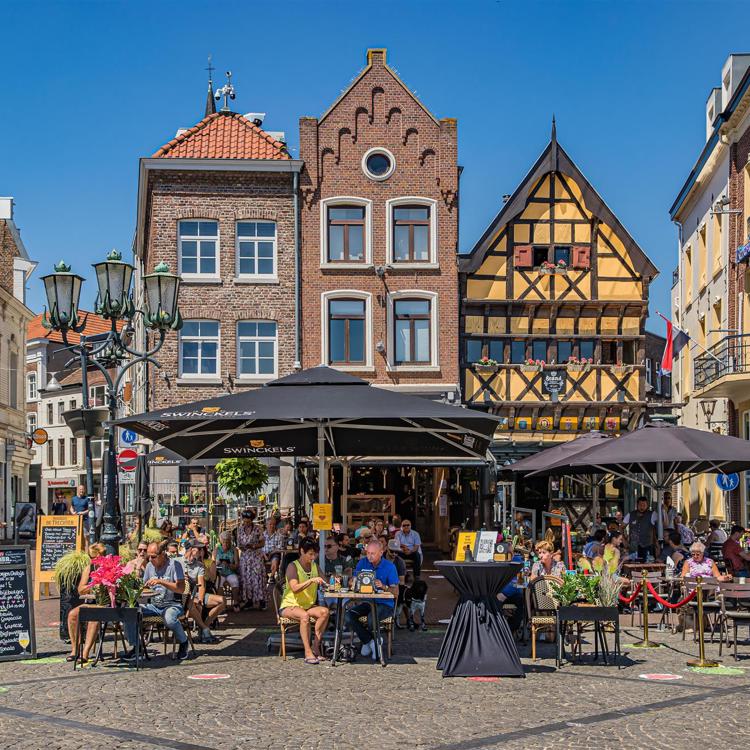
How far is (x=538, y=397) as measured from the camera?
33031 millimetres

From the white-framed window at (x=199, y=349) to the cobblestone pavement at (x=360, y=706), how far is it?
1880cm

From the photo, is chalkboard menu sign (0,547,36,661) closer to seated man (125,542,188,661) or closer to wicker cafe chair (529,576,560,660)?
seated man (125,542,188,661)

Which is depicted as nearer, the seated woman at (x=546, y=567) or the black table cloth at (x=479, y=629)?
the black table cloth at (x=479, y=629)

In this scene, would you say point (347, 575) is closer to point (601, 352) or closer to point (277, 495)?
point (277, 495)

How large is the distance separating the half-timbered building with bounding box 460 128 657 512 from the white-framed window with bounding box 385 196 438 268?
1.61m

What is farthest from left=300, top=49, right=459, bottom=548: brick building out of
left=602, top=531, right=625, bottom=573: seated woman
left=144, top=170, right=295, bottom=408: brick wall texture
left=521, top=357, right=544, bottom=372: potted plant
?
left=602, top=531, right=625, bottom=573: seated woman

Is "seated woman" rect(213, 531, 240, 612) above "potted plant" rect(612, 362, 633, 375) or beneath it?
beneath

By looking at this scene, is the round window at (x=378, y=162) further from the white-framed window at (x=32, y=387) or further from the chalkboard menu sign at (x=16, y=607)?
the white-framed window at (x=32, y=387)

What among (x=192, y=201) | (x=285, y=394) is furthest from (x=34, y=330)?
(x=285, y=394)

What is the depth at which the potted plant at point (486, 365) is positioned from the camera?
107ft

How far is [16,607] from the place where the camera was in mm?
12844

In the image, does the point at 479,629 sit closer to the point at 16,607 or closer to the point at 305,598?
the point at 305,598

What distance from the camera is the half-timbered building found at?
1298 inches

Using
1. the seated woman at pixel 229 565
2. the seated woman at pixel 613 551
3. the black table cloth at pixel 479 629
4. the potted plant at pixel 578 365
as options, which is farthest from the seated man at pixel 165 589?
the potted plant at pixel 578 365
